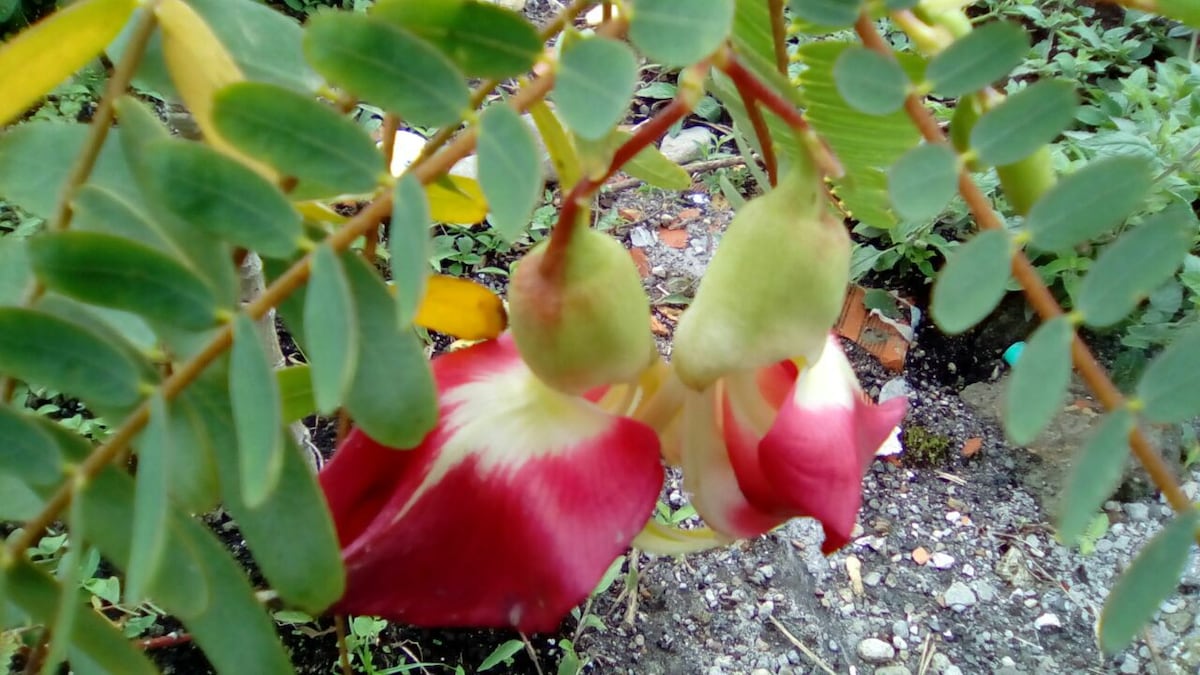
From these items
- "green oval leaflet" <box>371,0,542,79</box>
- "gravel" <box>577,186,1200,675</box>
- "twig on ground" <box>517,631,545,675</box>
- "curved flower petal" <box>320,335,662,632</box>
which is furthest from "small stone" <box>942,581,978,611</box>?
"green oval leaflet" <box>371,0,542,79</box>

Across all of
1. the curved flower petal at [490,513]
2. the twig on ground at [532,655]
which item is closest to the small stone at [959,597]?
the twig on ground at [532,655]

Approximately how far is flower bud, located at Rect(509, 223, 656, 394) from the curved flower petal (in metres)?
0.03

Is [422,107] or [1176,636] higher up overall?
[422,107]

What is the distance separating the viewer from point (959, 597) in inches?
39.3

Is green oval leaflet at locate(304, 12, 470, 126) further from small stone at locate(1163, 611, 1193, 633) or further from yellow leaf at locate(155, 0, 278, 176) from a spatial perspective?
small stone at locate(1163, 611, 1193, 633)

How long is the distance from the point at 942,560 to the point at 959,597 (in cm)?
4

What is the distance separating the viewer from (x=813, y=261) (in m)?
0.33

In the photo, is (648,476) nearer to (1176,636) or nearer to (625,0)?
(625,0)

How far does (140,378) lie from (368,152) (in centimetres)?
9

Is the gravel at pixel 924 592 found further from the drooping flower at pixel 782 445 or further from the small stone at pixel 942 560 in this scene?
the drooping flower at pixel 782 445

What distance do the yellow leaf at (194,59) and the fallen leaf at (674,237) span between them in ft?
3.41

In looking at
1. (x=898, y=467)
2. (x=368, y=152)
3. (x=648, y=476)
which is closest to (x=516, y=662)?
(x=898, y=467)

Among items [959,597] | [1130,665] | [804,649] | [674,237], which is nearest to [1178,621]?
[1130,665]

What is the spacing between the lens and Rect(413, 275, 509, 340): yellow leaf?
39cm
